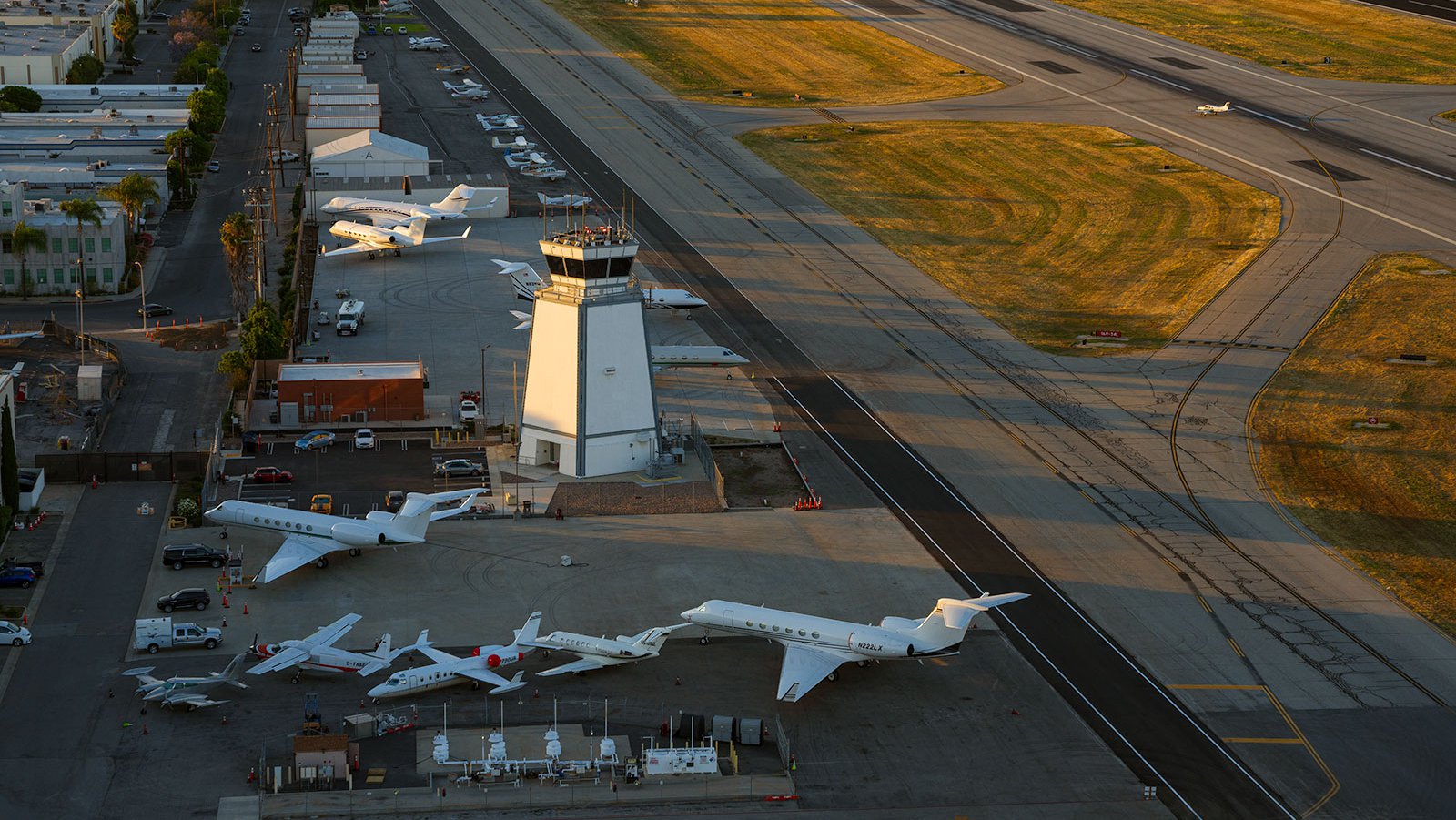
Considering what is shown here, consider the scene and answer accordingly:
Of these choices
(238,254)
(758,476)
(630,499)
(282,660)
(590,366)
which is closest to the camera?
(282,660)

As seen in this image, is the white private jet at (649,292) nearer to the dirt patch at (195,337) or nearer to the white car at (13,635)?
the dirt patch at (195,337)

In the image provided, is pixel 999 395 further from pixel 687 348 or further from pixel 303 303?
pixel 303 303

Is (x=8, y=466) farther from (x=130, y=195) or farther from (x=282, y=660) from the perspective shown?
(x=130, y=195)

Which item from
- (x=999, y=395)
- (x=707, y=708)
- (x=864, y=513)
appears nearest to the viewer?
(x=707, y=708)

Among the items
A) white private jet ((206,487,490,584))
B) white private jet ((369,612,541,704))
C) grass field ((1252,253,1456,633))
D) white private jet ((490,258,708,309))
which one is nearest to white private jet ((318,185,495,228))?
white private jet ((490,258,708,309))

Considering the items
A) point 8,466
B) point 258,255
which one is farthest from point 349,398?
point 258,255

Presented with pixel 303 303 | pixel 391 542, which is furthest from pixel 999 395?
pixel 303 303

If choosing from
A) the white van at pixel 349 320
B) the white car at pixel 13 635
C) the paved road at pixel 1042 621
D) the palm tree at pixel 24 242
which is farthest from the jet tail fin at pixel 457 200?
the white car at pixel 13 635
